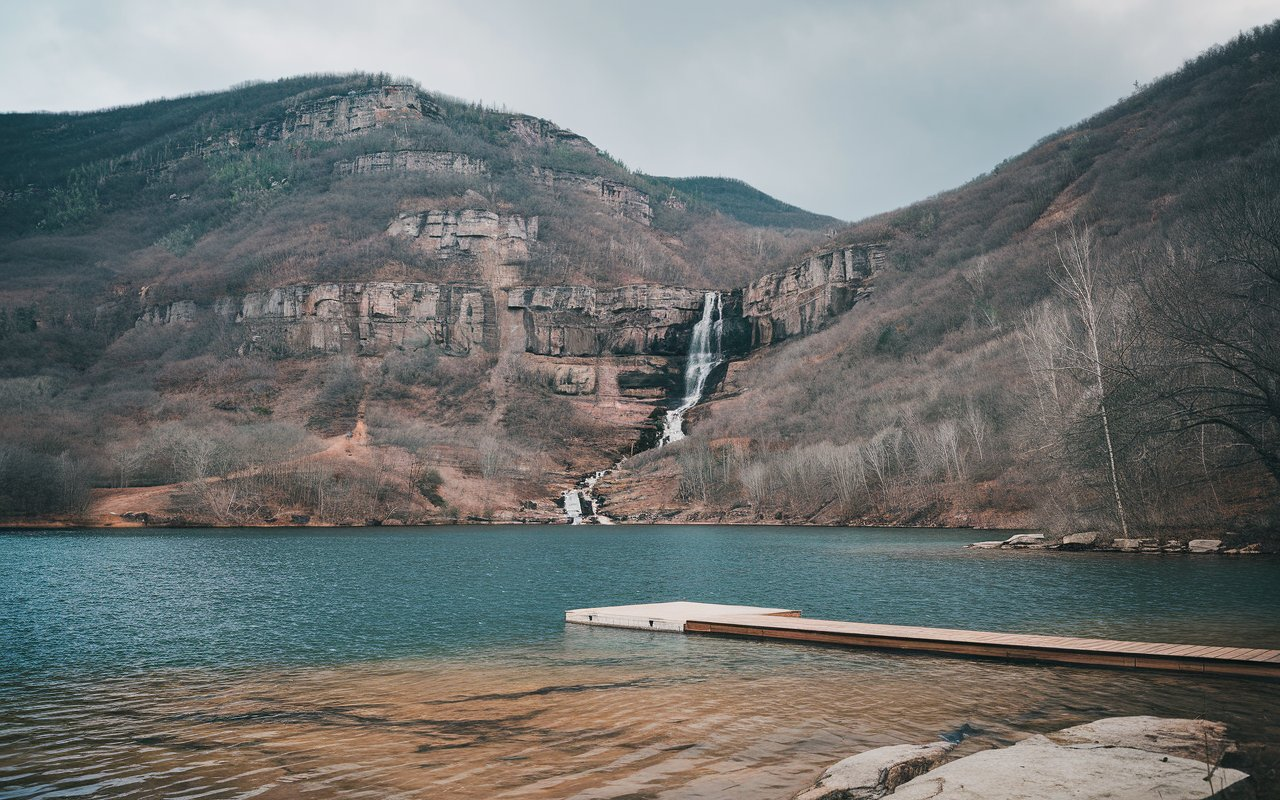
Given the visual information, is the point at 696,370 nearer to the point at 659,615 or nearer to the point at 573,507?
the point at 573,507

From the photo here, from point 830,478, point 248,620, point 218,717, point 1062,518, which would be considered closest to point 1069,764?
point 218,717

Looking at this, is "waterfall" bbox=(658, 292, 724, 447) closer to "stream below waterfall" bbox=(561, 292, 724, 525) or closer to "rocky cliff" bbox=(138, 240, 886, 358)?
"stream below waterfall" bbox=(561, 292, 724, 525)

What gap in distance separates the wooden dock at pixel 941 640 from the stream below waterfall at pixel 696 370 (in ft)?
344

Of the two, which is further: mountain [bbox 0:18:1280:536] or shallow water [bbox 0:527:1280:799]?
mountain [bbox 0:18:1280:536]

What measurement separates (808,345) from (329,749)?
15018cm

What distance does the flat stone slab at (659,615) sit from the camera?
22625 mm

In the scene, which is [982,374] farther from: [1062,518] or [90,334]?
[90,334]

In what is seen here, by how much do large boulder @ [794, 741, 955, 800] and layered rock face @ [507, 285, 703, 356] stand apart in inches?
6861

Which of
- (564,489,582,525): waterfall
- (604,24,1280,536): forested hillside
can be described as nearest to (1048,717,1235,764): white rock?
(604,24,1280,536): forested hillside

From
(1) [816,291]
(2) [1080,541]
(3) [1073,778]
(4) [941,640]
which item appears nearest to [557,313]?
(1) [816,291]

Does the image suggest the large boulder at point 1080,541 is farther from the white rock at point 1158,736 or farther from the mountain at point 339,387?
the mountain at point 339,387

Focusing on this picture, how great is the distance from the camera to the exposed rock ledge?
7.38m

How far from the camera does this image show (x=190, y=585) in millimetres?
36188

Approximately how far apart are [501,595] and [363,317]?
15810 centimetres
